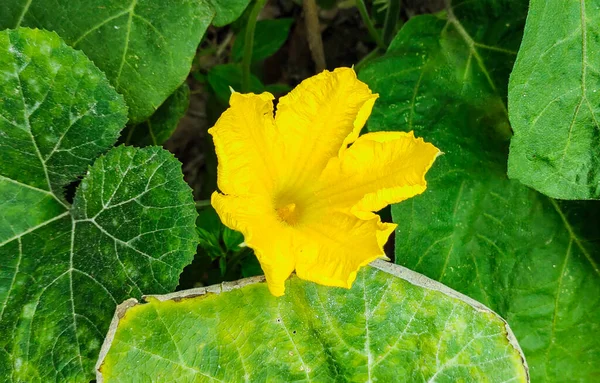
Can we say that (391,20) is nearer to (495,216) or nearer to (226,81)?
(226,81)

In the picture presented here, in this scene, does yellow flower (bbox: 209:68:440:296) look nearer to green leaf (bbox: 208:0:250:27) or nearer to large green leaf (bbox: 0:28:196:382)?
large green leaf (bbox: 0:28:196:382)

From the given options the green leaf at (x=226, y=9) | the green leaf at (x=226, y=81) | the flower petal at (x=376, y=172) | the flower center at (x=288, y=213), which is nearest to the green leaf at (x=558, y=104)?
the flower petal at (x=376, y=172)

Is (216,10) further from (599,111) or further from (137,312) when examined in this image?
(599,111)

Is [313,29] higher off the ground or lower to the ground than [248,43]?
lower

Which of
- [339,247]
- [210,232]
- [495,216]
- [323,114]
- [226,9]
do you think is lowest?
[495,216]

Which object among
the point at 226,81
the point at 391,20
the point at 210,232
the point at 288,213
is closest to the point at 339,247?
the point at 288,213

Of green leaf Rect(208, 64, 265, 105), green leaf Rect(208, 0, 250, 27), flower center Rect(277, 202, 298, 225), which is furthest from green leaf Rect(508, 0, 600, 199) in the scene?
green leaf Rect(208, 64, 265, 105)


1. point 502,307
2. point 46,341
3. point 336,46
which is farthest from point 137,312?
point 336,46
